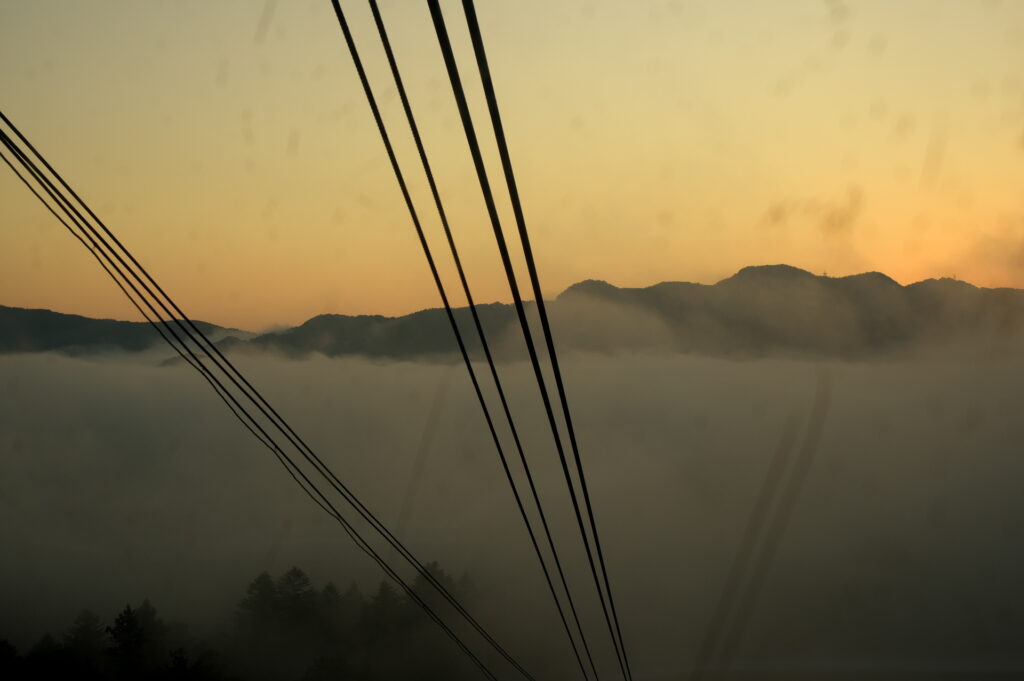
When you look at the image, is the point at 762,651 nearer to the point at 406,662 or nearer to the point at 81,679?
the point at 406,662

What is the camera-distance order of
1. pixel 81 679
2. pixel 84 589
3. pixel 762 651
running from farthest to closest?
pixel 762 651, pixel 84 589, pixel 81 679

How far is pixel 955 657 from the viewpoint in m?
174

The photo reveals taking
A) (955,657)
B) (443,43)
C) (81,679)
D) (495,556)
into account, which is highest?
(443,43)

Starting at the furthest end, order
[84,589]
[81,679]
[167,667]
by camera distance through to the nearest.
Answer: [84,589], [81,679], [167,667]

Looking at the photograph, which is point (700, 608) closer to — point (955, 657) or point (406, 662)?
point (955, 657)

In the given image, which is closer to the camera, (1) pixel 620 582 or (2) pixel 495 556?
(2) pixel 495 556

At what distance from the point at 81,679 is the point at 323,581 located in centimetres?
10050

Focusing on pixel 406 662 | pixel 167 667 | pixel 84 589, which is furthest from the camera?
pixel 84 589

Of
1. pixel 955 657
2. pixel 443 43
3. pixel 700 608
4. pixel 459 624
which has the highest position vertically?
→ pixel 443 43

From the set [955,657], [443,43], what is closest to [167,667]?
[443,43]

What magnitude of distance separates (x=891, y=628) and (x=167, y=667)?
17913 cm

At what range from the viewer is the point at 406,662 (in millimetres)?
83312

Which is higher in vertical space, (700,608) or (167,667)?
(167,667)

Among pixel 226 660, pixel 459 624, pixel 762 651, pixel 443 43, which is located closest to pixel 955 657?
pixel 762 651
